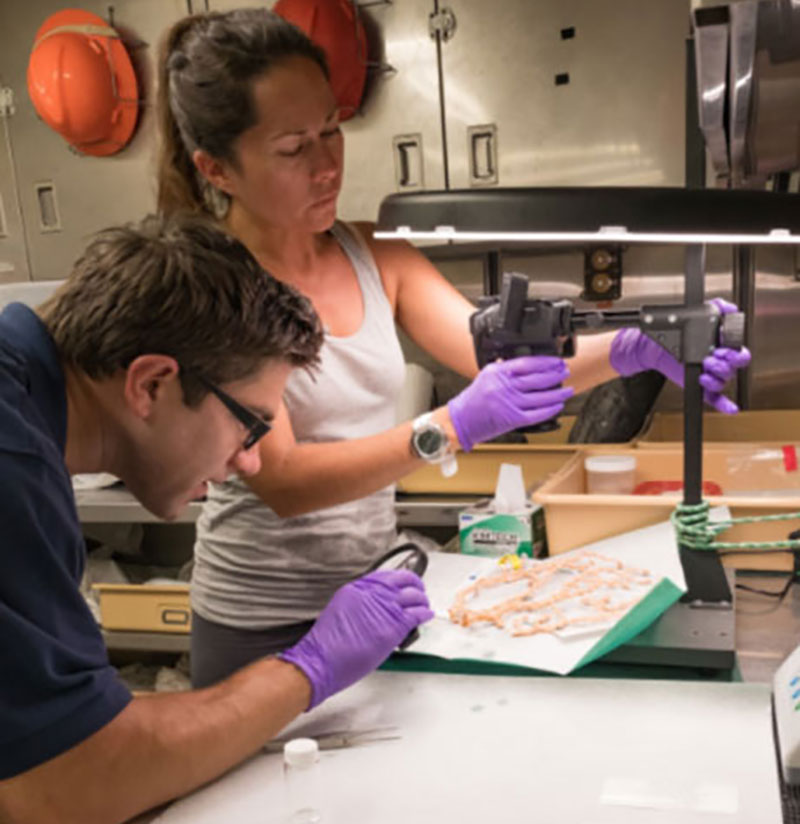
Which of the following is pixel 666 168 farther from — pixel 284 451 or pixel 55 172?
pixel 55 172

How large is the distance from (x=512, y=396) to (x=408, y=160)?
166cm

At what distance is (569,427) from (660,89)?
1056mm

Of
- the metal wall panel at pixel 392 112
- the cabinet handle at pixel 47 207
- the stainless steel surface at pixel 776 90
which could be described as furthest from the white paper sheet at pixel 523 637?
the cabinet handle at pixel 47 207

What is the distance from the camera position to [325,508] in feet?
4.32

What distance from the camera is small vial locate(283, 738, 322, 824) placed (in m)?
0.82

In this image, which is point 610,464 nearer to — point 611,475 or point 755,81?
point 611,475

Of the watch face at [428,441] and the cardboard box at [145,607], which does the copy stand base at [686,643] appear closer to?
the watch face at [428,441]

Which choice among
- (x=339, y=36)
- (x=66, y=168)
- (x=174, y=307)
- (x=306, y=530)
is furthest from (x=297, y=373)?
(x=66, y=168)

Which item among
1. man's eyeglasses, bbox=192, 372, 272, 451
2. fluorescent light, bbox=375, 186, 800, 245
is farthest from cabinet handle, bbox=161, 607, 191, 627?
fluorescent light, bbox=375, 186, 800, 245

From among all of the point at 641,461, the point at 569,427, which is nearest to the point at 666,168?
the point at 569,427

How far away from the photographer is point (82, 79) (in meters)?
2.67

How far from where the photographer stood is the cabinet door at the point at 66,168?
2889 millimetres

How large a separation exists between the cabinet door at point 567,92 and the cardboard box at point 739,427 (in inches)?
30.0

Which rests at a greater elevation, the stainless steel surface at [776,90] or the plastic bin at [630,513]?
the stainless steel surface at [776,90]
